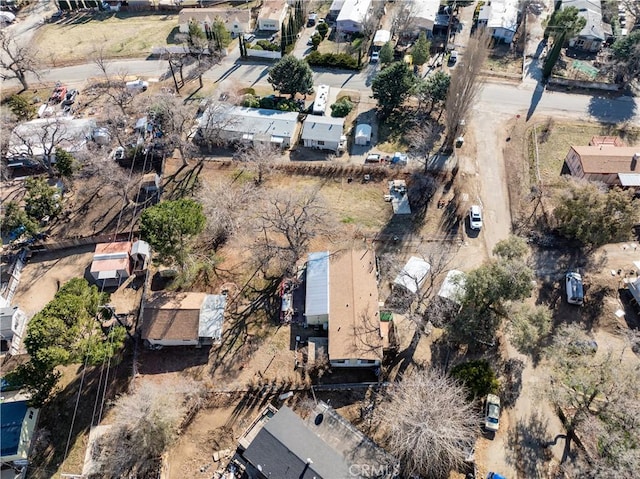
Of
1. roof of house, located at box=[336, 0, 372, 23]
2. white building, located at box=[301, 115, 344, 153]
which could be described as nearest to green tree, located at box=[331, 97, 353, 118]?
white building, located at box=[301, 115, 344, 153]

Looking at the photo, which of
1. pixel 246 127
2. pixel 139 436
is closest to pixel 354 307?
pixel 139 436

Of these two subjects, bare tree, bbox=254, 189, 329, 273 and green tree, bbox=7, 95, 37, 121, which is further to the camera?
green tree, bbox=7, 95, 37, 121

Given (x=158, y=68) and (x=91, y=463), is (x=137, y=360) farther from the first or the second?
(x=158, y=68)

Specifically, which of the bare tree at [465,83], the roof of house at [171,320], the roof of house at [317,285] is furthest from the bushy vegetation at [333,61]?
the roof of house at [171,320]

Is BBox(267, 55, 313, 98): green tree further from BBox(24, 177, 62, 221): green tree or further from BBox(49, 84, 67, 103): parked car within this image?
A: BBox(49, 84, 67, 103): parked car

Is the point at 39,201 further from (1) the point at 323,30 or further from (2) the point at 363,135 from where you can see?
(1) the point at 323,30

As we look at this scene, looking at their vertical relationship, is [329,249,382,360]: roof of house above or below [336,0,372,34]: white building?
below
